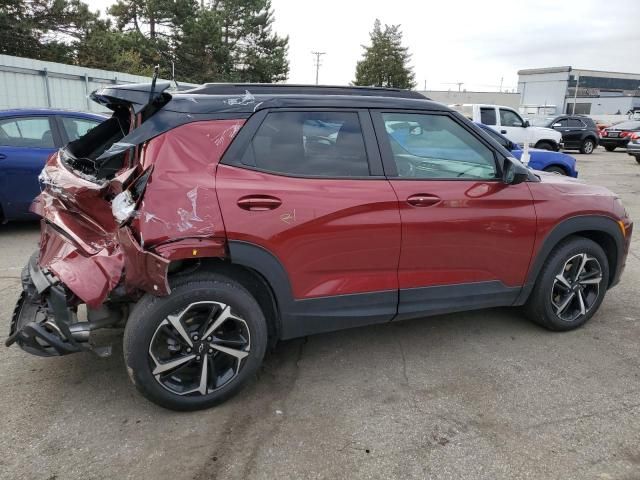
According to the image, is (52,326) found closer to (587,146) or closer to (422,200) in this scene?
(422,200)

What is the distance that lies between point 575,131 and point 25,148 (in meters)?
21.9

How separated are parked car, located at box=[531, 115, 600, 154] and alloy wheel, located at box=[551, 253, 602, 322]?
65.6ft

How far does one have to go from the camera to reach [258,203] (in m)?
2.77

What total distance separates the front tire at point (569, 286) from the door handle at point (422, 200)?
121cm

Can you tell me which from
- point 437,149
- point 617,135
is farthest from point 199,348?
point 617,135

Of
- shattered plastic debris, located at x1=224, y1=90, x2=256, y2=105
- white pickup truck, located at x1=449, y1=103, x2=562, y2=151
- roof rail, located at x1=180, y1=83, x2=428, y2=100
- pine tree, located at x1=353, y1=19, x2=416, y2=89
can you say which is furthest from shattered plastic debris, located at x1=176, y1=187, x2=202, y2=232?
pine tree, located at x1=353, y1=19, x2=416, y2=89

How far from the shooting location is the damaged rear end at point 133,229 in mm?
2580

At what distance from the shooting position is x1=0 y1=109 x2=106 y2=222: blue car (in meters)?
6.13

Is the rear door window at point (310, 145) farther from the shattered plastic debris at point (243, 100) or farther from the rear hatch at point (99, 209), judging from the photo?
the rear hatch at point (99, 209)

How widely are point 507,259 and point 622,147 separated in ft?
80.5

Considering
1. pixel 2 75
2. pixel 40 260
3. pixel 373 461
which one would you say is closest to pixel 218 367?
pixel 373 461

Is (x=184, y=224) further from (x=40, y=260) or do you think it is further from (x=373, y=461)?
(x=373, y=461)

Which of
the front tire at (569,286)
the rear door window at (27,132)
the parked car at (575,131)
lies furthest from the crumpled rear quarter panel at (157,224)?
the parked car at (575,131)

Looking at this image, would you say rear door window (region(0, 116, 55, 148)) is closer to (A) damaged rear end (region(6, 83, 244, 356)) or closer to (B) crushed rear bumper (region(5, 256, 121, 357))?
(A) damaged rear end (region(6, 83, 244, 356))
